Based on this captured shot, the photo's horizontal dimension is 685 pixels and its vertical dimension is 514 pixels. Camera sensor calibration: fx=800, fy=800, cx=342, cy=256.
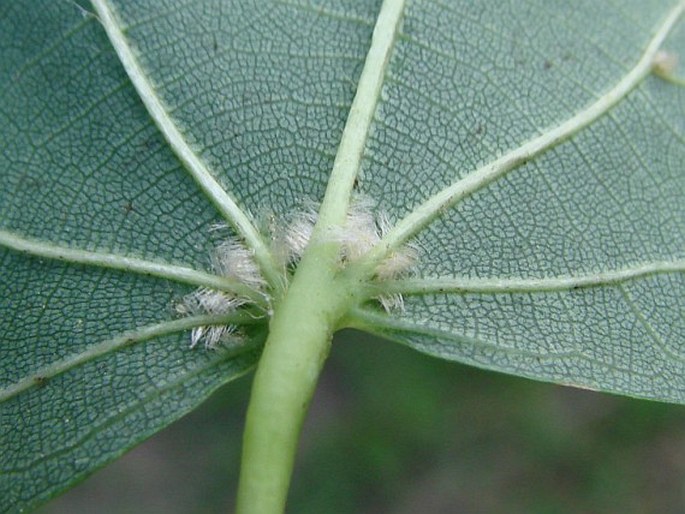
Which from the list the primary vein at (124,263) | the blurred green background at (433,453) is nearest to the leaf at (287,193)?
the primary vein at (124,263)

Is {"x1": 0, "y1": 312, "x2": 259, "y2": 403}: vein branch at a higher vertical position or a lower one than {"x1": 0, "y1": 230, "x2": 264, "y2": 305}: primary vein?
lower

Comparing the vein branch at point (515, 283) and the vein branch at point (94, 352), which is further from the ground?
the vein branch at point (515, 283)

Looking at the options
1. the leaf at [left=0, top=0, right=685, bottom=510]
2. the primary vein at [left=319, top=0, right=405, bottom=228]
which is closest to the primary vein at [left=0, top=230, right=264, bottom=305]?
the leaf at [left=0, top=0, right=685, bottom=510]

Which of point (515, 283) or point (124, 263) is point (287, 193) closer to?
point (124, 263)

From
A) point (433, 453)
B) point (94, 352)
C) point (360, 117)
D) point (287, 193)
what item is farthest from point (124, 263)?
point (433, 453)

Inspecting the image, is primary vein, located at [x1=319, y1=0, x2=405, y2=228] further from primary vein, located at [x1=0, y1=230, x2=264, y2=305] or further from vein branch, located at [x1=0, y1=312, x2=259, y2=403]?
vein branch, located at [x1=0, y1=312, x2=259, y2=403]

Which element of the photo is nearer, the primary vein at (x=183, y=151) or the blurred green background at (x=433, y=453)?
the primary vein at (x=183, y=151)

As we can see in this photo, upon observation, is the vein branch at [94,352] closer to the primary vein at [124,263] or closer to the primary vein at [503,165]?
the primary vein at [124,263]

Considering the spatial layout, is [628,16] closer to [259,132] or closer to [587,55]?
[587,55]
